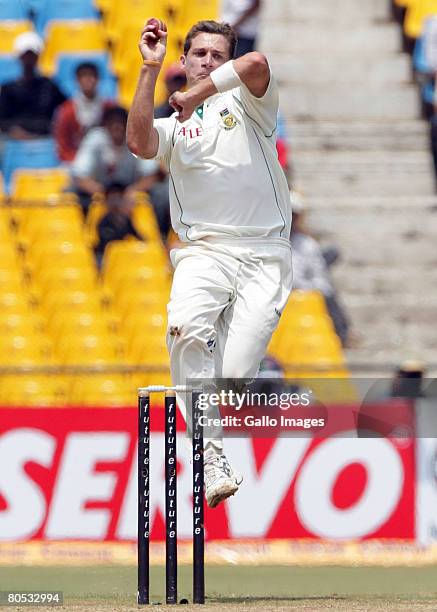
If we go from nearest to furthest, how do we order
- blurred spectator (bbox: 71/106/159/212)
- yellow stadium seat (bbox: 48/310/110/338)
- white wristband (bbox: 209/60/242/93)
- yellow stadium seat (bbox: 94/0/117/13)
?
white wristband (bbox: 209/60/242/93) → yellow stadium seat (bbox: 48/310/110/338) → blurred spectator (bbox: 71/106/159/212) → yellow stadium seat (bbox: 94/0/117/13)

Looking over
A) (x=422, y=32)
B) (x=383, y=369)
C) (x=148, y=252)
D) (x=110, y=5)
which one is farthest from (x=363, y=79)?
(x=383, y=369)

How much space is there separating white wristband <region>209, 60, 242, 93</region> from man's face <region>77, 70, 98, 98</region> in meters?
7.43

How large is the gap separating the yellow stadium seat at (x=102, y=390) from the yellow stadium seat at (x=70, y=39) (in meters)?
5.12

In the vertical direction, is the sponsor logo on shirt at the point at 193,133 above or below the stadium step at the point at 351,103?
below

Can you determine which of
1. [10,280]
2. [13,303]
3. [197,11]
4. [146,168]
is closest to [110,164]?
[146,168]

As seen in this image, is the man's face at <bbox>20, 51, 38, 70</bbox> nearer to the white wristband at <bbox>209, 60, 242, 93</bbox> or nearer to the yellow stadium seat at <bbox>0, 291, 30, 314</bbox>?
the yellow stadium seat at <bbox>0, 291, 30, 314</bbox>

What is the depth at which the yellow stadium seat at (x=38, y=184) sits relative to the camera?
43.2 feet

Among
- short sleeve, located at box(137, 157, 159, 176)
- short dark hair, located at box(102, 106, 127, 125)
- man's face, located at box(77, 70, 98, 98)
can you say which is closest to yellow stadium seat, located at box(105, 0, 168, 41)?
man's face, located at box(77, 70, 98, 98)

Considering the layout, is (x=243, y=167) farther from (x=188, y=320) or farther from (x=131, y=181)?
(x=131, y=181)

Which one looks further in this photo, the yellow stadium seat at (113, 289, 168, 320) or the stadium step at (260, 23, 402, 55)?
the stadium step at (260, 23, 402, 55)

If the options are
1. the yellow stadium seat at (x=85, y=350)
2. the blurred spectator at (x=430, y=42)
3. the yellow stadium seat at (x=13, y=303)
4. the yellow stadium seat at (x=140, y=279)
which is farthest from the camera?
the blurred spectator at (x=430, y=42)

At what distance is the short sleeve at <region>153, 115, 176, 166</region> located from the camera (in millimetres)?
6642

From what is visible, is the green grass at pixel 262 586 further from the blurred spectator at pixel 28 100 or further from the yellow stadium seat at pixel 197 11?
the yellow stadium seat at pixel 197 11

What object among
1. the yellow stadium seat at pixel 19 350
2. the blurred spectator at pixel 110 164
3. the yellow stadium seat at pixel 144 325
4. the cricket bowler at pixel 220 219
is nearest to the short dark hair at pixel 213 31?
the cricket bowler at pixel 220 219
